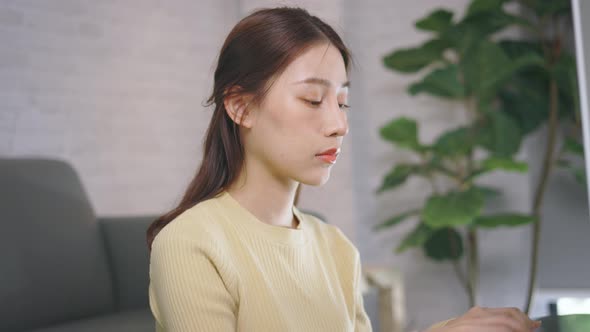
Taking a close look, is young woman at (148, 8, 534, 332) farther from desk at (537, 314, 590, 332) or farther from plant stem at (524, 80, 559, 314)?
plant stem at (524, 80, 559, 314)

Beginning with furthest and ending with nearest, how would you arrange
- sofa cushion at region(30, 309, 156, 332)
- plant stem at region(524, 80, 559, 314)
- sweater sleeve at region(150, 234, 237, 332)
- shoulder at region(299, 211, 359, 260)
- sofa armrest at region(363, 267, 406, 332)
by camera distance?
1. plant stem at region(524, 80, 559, 314)
2. sofa armrest at region(363, 267, 406, 332)
3. sofa cushion at region(30, 309, 156, 332)
4. shoulder at region(299, 211, 359, 260)
5. sweater sleeve at region(150, 234, 237, 332)

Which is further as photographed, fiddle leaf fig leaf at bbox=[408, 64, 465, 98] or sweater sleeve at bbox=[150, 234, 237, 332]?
fiddle leaf fig leaf at bbox=[408, 64, 465, 98]

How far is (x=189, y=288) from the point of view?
2.35 ft

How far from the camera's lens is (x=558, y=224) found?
3420mm

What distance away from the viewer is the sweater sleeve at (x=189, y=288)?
712 mm

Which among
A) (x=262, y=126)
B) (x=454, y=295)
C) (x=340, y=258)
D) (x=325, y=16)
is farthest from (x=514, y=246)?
(x=262, y=126)

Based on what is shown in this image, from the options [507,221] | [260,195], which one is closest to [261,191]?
[260,195]

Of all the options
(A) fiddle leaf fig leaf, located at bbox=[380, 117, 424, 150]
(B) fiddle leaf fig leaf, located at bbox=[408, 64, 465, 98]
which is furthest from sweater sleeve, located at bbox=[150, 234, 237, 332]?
(B) fiddle leaf fig leaf, located at bbox=[408, 64, 465, 98]

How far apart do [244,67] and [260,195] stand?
0.17 m

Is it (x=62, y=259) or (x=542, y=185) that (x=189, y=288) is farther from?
(x=542, y=185)

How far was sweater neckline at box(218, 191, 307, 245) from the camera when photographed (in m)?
0.85

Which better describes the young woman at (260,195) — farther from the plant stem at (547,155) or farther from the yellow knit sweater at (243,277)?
the plant stem at (547,155)

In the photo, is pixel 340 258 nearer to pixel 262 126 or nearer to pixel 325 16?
pixel 262 126

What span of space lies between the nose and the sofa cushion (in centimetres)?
95
